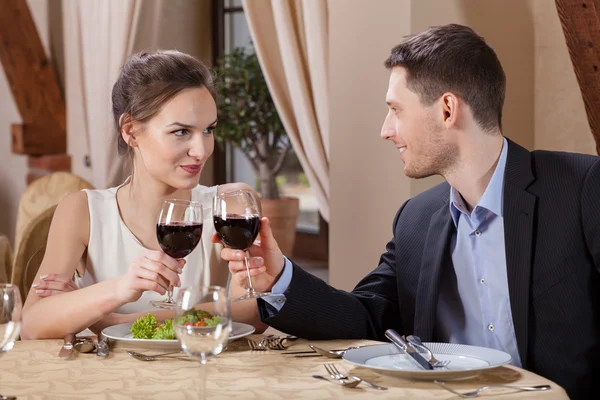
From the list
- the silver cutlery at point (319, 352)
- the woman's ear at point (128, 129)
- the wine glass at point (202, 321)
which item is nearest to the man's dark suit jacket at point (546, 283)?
the silver cutlery at point (319, 352)

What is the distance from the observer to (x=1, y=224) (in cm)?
670

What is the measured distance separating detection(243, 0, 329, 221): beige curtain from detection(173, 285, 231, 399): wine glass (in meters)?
2.31

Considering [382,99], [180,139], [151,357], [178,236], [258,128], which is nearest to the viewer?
[151,357]

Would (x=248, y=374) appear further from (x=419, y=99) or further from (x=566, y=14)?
(x=566, y=14)

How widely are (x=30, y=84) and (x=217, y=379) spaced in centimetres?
502

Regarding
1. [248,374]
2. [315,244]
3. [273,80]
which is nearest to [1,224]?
→ [315,244]

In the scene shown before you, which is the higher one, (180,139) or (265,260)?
(180,139)

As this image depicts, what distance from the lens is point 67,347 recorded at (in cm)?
175

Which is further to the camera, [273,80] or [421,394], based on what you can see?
[273,80]

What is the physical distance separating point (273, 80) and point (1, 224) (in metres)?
3.60

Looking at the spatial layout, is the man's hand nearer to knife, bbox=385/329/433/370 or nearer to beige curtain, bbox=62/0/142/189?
knife, bbox=385/329/433/370

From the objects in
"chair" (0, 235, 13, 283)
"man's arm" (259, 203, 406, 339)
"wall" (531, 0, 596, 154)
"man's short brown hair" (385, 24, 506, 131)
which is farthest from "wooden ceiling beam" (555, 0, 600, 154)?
"chair" (0, 235, 13, 283)

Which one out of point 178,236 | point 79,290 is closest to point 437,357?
point 178,236

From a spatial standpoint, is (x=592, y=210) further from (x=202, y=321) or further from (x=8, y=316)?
(x=8, y=316)
